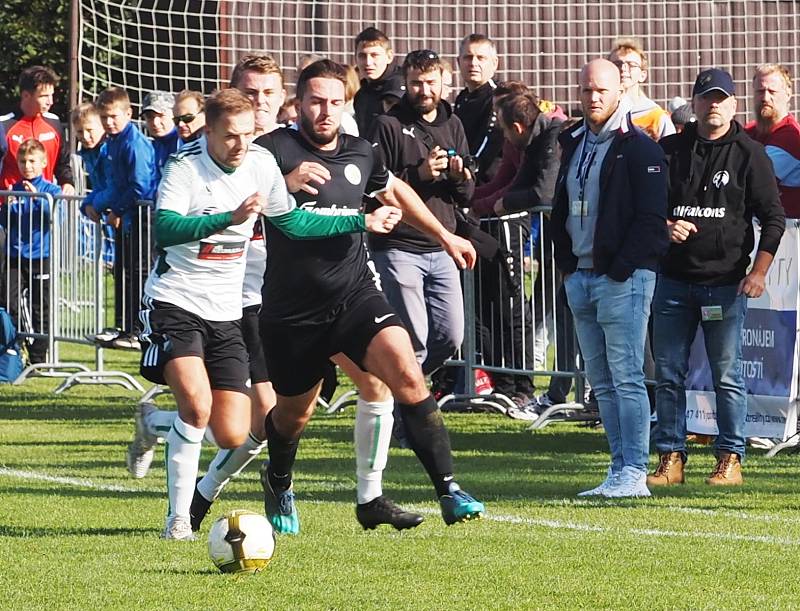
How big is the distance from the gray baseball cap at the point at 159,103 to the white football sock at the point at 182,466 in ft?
23.3

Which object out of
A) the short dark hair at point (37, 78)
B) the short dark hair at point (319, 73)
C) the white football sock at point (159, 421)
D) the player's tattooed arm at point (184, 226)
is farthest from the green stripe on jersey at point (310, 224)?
the short dark hair at point (37, 78)

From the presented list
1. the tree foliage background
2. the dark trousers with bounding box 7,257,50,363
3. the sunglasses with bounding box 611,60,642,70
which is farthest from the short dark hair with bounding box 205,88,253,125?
the tree foliage background

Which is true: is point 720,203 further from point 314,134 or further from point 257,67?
point 314,134

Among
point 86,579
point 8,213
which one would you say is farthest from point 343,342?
point 8,213

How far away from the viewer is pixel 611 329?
9305 mm

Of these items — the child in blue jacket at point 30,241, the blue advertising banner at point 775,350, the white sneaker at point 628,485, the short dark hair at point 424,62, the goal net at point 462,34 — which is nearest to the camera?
the white sneaker at point 628,485

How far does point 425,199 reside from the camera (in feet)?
35.1

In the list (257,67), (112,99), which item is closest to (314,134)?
(257,67)

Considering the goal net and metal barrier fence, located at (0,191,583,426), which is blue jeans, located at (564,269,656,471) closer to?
metal barrier fence, located at (0,191,583,426)

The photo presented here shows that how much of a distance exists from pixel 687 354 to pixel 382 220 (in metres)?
3.22

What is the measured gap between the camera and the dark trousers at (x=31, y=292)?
1592cm

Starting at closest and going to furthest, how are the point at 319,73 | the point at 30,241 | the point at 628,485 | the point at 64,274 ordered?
the point at 319,73 < the point at 628,485 < the point at 64,274 < the point at 30,241

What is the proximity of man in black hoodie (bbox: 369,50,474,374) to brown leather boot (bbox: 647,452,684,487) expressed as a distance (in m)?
1.63

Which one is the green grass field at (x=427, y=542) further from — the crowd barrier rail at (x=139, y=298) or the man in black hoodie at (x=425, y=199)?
the crowd barrier rail at (x=139, y=298)
